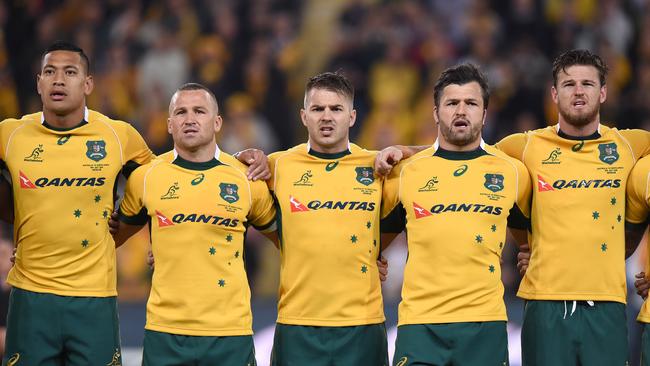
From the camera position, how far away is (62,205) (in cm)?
671

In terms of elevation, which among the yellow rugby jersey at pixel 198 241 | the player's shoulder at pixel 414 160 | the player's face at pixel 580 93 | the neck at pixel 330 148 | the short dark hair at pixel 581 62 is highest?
the short dark hair at pixel 581 62

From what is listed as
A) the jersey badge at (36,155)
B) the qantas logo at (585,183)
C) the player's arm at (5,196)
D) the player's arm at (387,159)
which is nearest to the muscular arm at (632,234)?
the qantas logo at (585,183)

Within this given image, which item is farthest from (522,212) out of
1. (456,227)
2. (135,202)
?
(135,202)

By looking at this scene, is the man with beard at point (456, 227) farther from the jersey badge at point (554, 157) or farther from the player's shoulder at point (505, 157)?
the jersey badge at point (554, 157)

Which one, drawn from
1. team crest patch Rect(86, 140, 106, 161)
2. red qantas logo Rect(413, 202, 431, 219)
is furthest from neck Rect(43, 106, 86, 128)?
red qantas logo Rect(413, 202, 431, 219)

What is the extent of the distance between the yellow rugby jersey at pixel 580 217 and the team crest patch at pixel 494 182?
290 millimetres

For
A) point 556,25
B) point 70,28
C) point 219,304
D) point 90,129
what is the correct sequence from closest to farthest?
1. point 219,304
2. point 90,129
3. point 556,25
4. point 70,28

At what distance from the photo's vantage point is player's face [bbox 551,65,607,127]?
6.67 m

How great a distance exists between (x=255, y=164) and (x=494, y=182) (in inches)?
56.0

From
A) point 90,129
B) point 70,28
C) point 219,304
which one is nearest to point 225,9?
point 70,28

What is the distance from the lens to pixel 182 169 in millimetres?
6641

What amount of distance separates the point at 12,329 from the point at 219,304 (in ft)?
4.28

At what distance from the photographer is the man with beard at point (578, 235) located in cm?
655

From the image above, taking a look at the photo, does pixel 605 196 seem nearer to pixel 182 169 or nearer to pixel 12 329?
pixel 182 169
